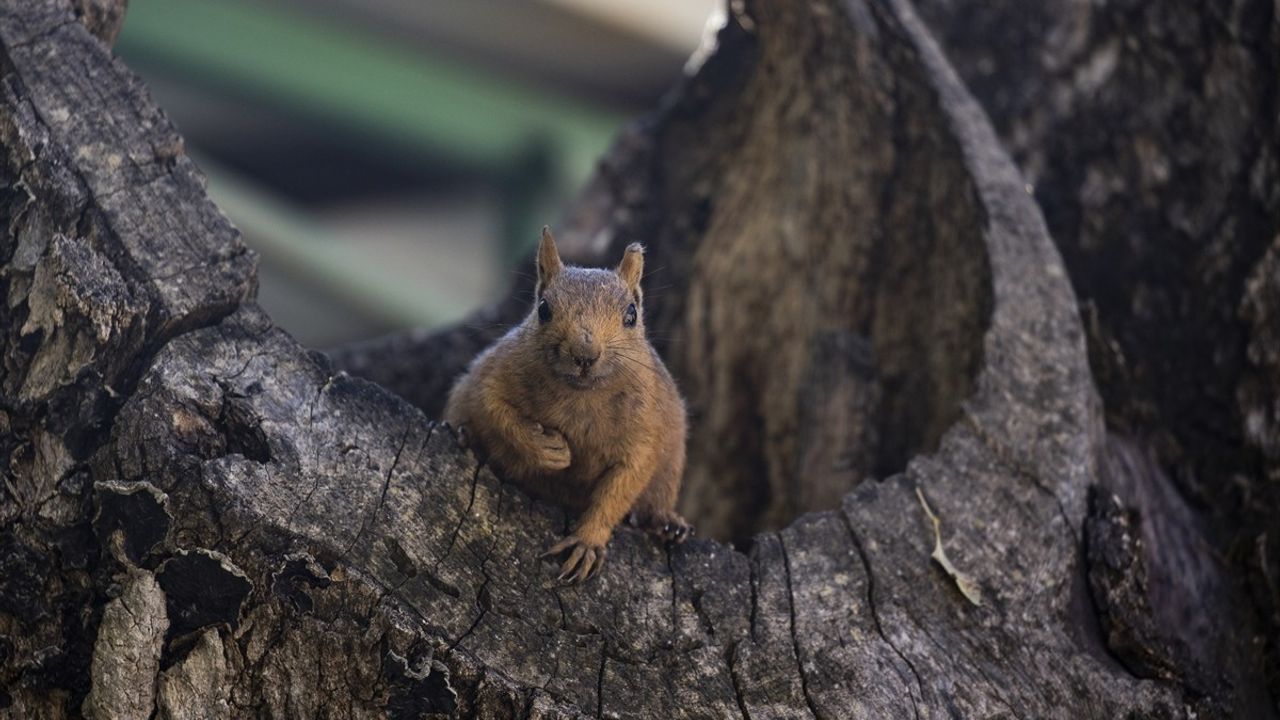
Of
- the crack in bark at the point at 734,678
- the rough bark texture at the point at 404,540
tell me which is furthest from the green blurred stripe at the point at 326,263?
the crack in bark at the point at 734,678

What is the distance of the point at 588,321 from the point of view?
3.04m

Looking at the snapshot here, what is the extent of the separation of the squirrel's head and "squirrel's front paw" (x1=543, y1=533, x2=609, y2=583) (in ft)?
1.68

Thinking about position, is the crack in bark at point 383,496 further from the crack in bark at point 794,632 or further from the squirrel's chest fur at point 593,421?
the crack in bark at point 794,632

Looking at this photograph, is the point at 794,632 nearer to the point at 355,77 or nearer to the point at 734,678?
the point at 734,678

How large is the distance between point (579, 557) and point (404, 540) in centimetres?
35

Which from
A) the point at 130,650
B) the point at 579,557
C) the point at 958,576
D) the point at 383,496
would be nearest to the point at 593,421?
the point at 579,557

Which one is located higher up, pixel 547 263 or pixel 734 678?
pixel 547 263

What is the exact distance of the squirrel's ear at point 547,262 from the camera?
3.31m

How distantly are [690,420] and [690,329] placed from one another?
1.01 feet

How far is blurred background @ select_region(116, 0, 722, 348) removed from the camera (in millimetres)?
6250

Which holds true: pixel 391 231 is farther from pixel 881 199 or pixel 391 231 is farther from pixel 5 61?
pixel 5 61

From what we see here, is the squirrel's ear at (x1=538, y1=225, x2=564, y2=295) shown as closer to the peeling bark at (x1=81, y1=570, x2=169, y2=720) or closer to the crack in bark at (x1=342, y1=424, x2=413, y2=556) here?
the crack in bark at (x1=342, y1=424, x2=413, y2=556)

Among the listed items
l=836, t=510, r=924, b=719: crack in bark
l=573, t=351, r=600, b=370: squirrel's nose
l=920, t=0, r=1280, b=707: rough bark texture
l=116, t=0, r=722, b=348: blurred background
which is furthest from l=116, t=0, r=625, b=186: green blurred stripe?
l=836, t=510, r=924, b=719: crack in bark

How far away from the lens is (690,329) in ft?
14.3
